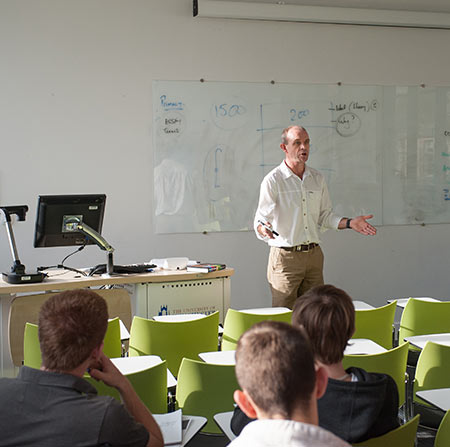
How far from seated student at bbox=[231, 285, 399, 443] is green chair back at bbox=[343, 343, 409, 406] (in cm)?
54

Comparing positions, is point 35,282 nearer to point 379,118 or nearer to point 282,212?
point 282,212

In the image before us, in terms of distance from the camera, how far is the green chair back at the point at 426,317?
372 cm

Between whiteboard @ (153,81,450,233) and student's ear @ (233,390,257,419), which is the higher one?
whiteboard @ (153,81,450,233)

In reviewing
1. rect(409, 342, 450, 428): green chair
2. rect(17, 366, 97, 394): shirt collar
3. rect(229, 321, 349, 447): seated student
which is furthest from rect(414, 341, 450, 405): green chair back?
rect(17, 366, 97, 394): shirt collar

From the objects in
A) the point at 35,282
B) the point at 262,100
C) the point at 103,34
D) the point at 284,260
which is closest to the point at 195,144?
the point at 262,100

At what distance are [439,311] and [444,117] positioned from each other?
363 cm

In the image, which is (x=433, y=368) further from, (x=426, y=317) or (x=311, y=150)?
(x=311, y=150)

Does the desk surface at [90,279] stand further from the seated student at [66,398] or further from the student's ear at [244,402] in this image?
the student's ear at [244,402]

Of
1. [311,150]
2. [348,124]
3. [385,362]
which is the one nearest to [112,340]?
[385,362]

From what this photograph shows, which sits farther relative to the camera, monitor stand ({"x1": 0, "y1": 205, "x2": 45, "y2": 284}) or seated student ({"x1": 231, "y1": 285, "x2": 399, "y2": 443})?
monitor stand ({"x1": 0, "y1": 205, "x2": 45, "y2": 284})

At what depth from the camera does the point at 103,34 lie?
565 centimetres

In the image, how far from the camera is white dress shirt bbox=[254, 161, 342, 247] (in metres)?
4.72

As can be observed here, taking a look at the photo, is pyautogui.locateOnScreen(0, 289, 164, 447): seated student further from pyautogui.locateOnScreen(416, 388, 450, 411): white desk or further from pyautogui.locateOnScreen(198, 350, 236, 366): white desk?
pyautogui.locateOnScreen(416, 388, 450, 411): white desk

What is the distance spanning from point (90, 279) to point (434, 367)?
2.35 m
